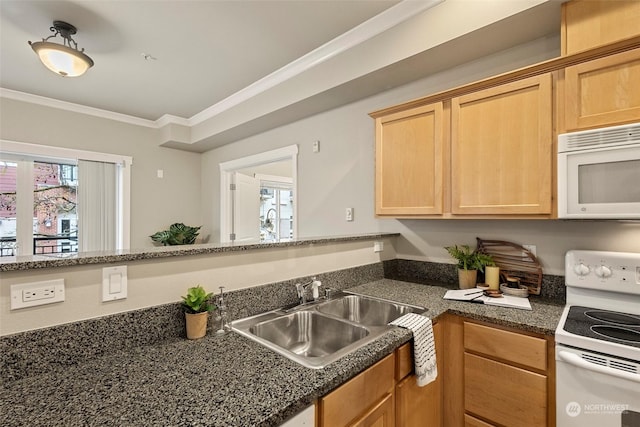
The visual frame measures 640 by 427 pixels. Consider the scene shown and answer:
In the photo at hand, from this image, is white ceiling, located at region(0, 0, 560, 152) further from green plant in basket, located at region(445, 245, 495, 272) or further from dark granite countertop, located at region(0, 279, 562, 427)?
dark granite countertop, located at region(0, 279, 562, 427)

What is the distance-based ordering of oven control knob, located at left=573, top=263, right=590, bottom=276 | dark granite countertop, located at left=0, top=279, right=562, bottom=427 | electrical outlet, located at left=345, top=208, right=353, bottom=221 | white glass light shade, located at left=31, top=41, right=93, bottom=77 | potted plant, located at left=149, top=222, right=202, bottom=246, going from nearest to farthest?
dark granite countertop, located at left=0, top=279, right=562, bottom=427
oven control knob, located at left=573, top=263, right=590, bottom=276
white glass light shade, located at left=31, top=41, right=93, bottom=77
electrical outlet, located at left=345, top=208, right=353, bottom=221
potted plant, located at left=149, top=222, right=202, bottom=246

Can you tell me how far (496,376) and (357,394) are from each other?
83 cm

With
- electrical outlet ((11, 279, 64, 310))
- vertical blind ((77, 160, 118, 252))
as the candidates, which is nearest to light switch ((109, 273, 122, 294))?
electrical outlet ((11, 279, 64, 310))

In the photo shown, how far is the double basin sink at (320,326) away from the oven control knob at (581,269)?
83 cm

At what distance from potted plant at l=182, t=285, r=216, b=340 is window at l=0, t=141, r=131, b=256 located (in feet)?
10.7

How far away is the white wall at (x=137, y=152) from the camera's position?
3393 millimetres

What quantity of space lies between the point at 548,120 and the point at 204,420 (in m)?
1.85

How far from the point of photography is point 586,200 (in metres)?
1.38

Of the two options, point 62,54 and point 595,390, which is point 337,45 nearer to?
point 62,54

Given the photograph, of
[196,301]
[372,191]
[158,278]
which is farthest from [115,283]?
[372,191]

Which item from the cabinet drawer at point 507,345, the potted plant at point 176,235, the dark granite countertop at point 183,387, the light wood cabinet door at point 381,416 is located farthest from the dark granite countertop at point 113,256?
the potted plant at point 176,235

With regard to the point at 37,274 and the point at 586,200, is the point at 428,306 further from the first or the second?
the point at 37,274

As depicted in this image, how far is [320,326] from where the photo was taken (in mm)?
1515

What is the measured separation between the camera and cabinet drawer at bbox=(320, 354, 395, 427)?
36.4 inches
